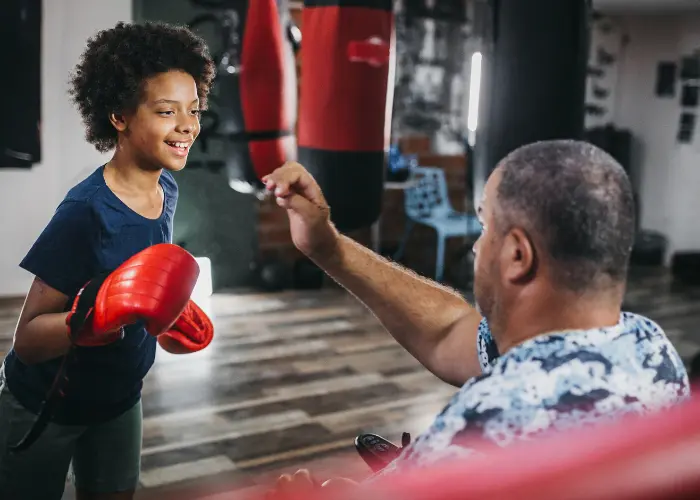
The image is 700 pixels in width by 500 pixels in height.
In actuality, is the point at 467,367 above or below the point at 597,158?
below

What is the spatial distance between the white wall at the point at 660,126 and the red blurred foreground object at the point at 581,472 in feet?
20.0

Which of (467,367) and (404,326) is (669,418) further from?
(404,326)

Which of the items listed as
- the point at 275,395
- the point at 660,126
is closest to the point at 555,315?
the point at 275,395

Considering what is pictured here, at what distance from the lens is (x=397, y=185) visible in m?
4.94

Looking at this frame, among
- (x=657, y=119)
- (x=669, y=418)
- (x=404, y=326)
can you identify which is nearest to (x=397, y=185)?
(x=657, y=119)

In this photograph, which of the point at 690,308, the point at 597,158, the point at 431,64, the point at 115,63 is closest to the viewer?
the point at 597,158

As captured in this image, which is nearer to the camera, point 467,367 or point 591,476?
point 591,476

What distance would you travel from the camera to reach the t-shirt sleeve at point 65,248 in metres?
1.13

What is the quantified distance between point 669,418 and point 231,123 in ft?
10.2

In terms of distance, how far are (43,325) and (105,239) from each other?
15 centimetres

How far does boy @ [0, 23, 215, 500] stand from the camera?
3.77ft

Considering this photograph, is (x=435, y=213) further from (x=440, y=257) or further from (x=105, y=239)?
(x=105, y=239)

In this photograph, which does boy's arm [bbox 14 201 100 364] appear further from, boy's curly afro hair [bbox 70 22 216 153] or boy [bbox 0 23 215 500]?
boy's curly afro hair [bbox 70 22 216 153]

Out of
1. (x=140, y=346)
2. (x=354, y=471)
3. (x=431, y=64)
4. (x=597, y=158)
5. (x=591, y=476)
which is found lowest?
(x=354, y=471)
